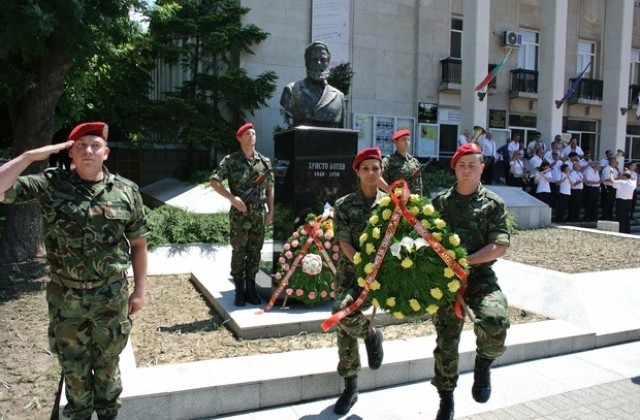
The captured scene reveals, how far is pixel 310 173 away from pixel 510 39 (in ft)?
67.8

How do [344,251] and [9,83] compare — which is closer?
[344,251]

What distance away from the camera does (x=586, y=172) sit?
51.4ft

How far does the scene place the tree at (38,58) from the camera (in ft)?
21.1

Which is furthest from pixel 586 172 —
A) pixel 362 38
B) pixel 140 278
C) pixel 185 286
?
pixel 140 278

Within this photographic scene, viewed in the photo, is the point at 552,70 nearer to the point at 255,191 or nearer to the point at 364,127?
the point at 364,127

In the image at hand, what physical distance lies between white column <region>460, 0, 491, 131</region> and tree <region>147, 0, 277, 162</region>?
742 cm

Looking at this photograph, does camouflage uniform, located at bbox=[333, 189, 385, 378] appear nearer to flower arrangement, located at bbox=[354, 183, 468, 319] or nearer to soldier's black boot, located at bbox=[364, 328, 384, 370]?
soldier's black boot, located at bbox=[364, 328, 384, 370]

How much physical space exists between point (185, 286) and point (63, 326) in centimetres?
468

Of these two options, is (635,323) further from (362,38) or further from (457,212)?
(362,38)

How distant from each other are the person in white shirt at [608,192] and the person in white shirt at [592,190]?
0.47 metres

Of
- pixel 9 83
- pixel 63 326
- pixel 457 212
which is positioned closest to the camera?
pixel 63 326

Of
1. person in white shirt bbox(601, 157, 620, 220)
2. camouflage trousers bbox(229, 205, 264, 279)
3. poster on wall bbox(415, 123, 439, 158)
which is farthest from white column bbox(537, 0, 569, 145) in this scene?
camouflage trousers bbox(229, 205, 264, 279)

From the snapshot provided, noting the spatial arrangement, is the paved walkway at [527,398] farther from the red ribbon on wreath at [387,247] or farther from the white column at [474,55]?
the white column at [474,55]

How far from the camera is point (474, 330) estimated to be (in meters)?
3.56
